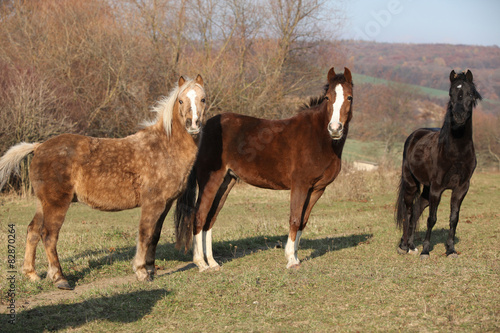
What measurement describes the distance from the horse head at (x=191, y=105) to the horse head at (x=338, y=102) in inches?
72.8

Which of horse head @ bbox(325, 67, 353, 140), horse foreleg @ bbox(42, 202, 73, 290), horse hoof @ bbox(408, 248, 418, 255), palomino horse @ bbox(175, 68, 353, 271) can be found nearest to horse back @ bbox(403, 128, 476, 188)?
horse hoof @ bbox(408, 248, 418, 255)

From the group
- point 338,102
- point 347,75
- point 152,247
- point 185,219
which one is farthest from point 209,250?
point 347,75

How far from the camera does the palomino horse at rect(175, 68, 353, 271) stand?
282 inches

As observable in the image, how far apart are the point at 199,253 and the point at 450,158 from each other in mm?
4294

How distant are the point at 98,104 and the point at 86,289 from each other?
1681 centimetres

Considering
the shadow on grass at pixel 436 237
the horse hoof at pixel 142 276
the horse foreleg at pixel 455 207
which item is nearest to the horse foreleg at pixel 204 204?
the horse hoof at pixel 142 276

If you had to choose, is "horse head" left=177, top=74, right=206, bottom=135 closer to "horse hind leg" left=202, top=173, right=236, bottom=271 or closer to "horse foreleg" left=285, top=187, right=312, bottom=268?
"horse hind leg" left=202, top=173, right=236, bottom=271

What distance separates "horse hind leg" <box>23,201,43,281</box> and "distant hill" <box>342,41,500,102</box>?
49.0 m

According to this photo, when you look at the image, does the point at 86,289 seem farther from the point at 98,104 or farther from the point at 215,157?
the point at 98,104

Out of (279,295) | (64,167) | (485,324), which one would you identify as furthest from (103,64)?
(485,324)

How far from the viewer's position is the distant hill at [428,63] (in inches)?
2450

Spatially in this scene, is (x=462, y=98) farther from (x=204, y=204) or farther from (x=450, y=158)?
(x=204, y=204)

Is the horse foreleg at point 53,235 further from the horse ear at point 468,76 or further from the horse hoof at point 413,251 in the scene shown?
the horse ear at point 468,76

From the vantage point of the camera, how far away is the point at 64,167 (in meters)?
6.03
